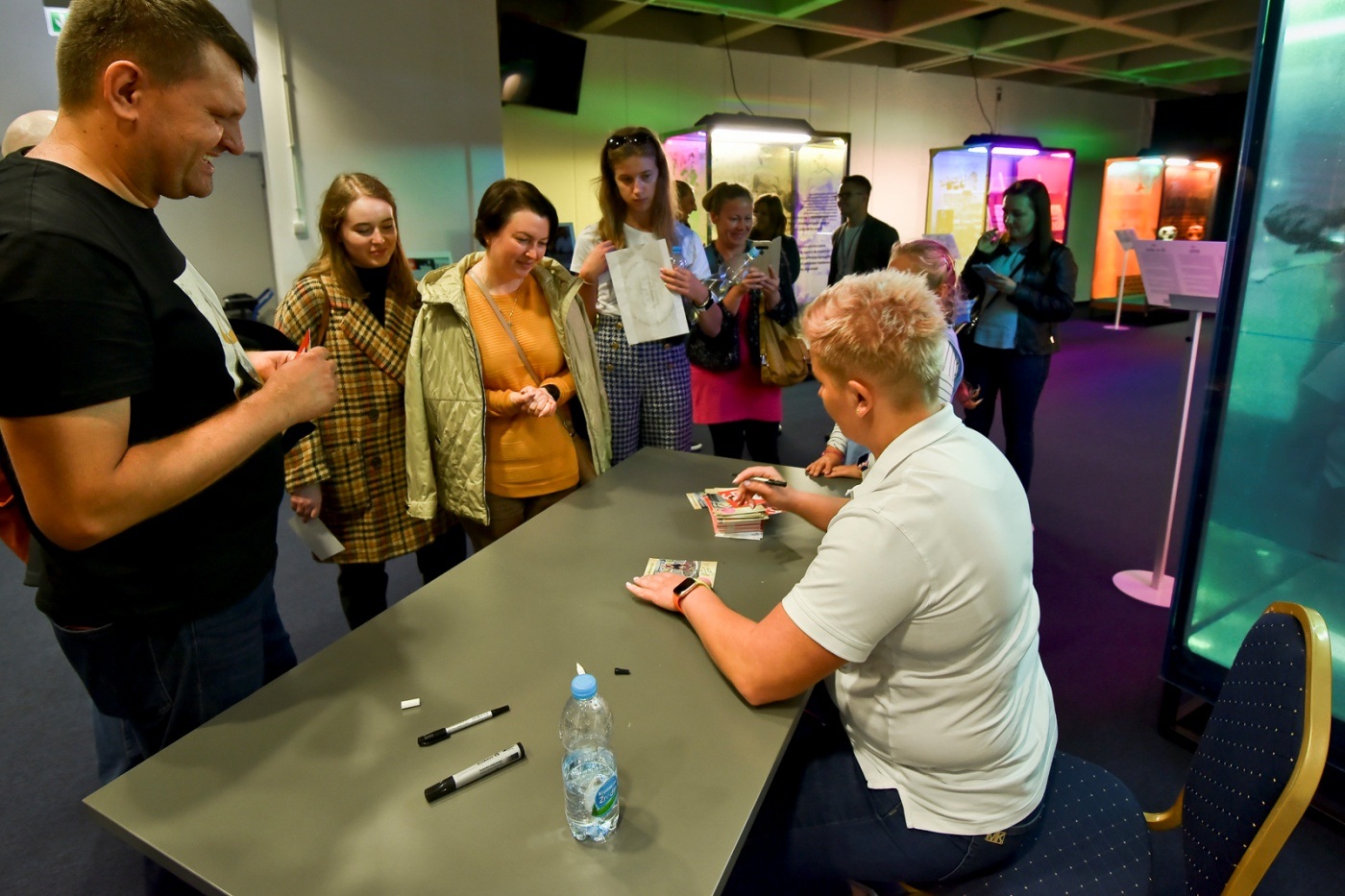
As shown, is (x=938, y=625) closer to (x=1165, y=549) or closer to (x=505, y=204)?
(x=505, y=204)

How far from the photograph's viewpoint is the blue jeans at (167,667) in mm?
1179

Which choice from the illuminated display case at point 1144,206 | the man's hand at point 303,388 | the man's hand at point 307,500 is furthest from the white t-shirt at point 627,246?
the illuminated display case at point 1144,206

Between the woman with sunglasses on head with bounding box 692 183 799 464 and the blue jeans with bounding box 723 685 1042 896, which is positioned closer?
the blue jeans with bounding box 723 685 1042 896

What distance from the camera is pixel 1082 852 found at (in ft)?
4.14

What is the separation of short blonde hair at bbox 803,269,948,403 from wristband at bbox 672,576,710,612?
1.63ft

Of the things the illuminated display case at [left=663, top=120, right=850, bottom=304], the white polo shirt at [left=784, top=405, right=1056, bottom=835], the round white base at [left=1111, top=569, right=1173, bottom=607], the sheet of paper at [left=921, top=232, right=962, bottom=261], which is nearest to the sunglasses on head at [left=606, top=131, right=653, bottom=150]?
the sheet of paper at [left=921, top=232, right=962, bottom=261]

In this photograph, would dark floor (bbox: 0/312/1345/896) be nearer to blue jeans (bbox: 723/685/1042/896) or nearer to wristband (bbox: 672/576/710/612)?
blue jeans (bbox: 723/685/1042/896)

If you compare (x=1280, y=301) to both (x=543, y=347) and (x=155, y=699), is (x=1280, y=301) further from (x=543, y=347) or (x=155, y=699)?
(x=155, y=699)

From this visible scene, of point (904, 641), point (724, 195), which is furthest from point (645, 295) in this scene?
point (904, 641)

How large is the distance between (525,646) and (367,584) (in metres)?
1.09

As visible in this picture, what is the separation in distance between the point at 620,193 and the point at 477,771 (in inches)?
78.9

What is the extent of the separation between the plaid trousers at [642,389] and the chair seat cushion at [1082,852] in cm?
162

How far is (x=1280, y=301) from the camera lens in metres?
2.04

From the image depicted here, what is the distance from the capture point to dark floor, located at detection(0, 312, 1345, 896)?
1.91 meters
